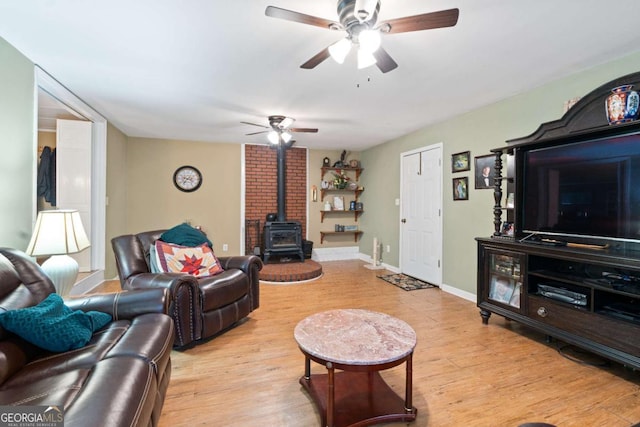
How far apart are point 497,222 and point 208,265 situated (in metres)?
2.83

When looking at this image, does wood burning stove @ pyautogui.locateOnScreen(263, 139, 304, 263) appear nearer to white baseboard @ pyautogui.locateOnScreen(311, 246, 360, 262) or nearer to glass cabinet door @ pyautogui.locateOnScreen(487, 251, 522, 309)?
white baseboard @ pyautogui.locateOnScreen(311, 246, 360, 262)

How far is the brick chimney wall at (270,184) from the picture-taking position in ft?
19.3

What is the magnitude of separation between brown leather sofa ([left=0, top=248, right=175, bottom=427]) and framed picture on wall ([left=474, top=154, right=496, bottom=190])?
11.0 feet

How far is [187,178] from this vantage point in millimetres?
5531

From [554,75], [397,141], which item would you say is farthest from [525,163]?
[397,141]

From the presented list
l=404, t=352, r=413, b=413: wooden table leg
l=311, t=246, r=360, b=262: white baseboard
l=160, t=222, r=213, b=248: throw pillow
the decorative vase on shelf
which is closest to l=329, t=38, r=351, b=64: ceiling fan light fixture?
l=404, t=352, r=413, b=413: wooden table leg

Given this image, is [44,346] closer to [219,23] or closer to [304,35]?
[219,23]

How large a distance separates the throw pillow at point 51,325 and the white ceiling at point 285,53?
171cm

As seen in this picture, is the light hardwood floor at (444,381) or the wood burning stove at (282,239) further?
the wood burning stove at (282,239)

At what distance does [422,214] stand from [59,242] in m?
4.21

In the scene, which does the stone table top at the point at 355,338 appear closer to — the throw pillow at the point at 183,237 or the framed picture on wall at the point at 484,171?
the throw pillow at the point at 183,237

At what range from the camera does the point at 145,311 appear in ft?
6.09

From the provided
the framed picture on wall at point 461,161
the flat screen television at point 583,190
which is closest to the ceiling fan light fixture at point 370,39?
the flat screen television at point 583,190

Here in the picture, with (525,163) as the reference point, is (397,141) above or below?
above
